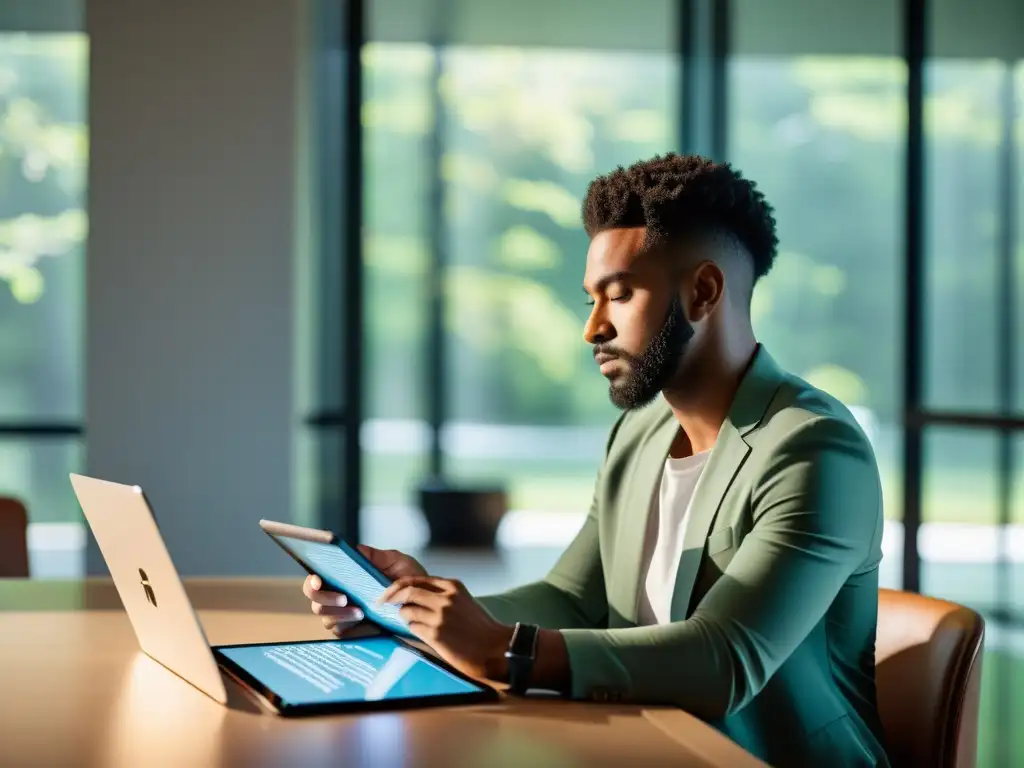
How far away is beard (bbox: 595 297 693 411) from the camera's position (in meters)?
1.73

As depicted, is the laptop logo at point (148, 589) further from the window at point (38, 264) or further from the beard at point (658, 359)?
the window at point (38, 264)

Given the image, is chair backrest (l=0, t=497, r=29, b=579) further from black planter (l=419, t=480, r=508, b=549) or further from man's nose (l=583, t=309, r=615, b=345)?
black planter (l=419, t=480, r=508, b=549)

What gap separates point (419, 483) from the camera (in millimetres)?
5254

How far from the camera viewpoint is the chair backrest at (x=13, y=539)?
2.40 meters

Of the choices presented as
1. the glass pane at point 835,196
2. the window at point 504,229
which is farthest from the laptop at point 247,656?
the window at point 504,229

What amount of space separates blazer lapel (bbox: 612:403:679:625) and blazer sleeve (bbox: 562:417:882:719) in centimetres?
27

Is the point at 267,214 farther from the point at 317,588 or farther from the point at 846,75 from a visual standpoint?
the point at 317,588

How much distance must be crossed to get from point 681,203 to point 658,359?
0.22m

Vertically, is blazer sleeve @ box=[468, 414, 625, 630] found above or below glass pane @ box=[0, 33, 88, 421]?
below

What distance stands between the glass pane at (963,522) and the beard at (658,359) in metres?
3.00

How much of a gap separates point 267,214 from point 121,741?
136 inches

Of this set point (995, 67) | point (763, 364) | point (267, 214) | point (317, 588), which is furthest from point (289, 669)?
point (995, 67)

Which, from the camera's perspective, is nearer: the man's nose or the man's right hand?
the man's right hand

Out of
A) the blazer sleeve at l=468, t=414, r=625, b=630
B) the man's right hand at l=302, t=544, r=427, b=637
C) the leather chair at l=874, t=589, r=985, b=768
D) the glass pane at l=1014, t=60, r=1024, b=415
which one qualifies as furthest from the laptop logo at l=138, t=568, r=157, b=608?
the glass pane at l=1014, t=60, r=1024, b=415
